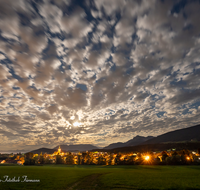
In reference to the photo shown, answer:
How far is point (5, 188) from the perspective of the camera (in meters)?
28.6

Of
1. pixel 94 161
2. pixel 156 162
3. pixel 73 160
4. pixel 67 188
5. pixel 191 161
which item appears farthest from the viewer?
pixel 73 160

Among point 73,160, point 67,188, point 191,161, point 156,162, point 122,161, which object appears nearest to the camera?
point 67,188

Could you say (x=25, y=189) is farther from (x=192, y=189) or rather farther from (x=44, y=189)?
(x=192, y=189)

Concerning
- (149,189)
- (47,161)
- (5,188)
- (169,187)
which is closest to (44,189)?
(5,188)

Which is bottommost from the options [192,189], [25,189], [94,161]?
[192,189]

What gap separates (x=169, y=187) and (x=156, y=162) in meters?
103

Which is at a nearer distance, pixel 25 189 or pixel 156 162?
pixel 25 189

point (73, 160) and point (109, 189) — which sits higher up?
point (73, 160)

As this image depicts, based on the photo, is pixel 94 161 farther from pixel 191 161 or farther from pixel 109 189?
pixel 109 189

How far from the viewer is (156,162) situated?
114 metres

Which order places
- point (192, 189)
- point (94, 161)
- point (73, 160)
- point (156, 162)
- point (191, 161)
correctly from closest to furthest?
point (192, 189) → point (191, 161) → point (156, 162) → point (94, 161) → point (73, 160)

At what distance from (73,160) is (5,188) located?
153 m

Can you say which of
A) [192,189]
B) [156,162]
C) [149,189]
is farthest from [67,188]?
[156,162]

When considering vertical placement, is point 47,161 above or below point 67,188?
above
